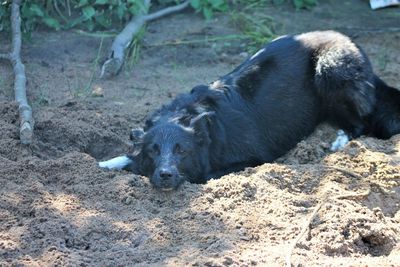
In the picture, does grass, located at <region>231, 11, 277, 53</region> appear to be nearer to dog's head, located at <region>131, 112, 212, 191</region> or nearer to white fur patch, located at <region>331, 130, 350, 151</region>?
white fur patch, located at <region>331, 130, 350, 151</region>

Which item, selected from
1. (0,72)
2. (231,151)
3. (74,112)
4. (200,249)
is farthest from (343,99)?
(0,72)

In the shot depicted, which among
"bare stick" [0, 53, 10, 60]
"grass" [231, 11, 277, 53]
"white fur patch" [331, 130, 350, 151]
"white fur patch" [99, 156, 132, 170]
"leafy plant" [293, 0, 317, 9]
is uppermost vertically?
"leafy plant" [293, 0, 317, 9]

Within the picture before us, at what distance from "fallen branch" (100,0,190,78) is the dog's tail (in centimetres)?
295

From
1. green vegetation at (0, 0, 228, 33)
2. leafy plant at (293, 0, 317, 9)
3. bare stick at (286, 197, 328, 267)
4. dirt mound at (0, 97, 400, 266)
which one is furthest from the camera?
leafy plant at (293, 0, 317, 9)

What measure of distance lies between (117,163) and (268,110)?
150cm

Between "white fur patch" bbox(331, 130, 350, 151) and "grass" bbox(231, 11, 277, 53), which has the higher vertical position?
"grass" bbox(231, 11, 277, 53)

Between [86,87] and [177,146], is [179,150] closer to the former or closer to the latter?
[177,146]

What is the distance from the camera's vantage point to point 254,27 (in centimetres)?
1013

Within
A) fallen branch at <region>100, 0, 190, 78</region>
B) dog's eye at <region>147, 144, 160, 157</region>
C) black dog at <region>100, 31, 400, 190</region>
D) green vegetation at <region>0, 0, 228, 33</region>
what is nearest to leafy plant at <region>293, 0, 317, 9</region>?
green vegetation at <region>0, 0, 228, 33</region>

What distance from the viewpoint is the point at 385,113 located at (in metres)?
7.64

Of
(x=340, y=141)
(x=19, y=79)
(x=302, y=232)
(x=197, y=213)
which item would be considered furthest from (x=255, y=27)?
(x=302, y=232)

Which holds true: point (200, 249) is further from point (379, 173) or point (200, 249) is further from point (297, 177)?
point (379, 173)

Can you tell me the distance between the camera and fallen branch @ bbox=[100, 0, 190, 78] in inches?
352

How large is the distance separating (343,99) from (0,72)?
3.70 metres
